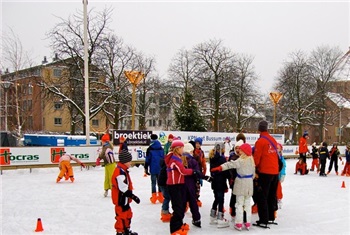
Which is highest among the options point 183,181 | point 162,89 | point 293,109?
point 162,89

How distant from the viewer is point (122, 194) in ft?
19.5

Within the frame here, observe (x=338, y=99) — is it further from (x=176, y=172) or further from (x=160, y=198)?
(x=176, y=172)

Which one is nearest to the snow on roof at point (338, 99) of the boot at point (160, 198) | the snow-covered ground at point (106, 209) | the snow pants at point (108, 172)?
the snow-covered ground at point (106, 209)

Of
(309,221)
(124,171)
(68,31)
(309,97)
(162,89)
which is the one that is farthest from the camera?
(162,89)

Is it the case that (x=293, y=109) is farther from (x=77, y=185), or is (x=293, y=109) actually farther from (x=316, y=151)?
(x=77, y=185)

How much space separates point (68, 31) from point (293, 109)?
30.4 m

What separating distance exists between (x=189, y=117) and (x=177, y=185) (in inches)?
1078

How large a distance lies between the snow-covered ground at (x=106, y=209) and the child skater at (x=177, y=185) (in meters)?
0.53

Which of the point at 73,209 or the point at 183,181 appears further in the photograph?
the point at 73,209

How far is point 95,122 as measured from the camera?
69.1m

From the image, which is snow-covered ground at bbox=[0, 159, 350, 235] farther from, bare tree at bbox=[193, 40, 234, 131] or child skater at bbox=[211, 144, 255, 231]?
bare tree at bbox=[193, 40, 234, 131]

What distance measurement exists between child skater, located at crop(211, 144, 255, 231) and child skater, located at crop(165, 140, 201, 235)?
858mm

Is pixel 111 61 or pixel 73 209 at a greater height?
pixel 111 61

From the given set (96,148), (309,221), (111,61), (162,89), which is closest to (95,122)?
(162,89)
